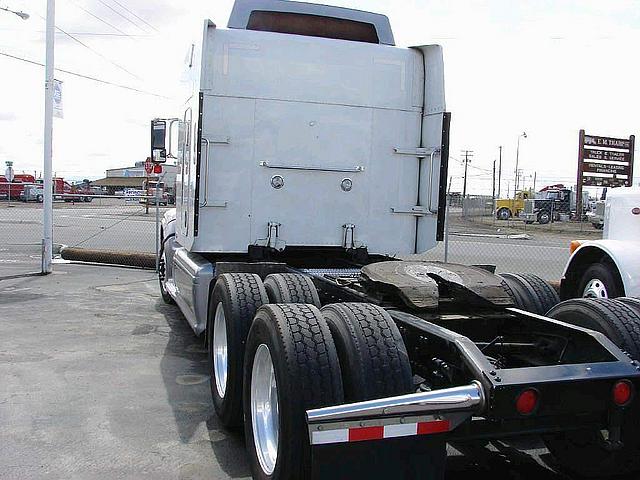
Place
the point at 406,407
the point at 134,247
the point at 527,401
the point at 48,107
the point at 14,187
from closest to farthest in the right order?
the point at 406,407, the point at 527,401, the point at 48,107, the point at 134,247, the point at 14,187

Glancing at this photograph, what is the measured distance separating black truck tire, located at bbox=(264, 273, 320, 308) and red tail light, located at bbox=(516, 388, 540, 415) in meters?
1.93

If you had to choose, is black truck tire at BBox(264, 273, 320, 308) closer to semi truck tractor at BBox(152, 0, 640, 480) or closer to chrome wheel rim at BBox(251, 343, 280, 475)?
semi truck tractor at BBox(152, 0, 640, 480)

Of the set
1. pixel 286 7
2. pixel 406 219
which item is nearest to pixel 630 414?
pixel 406 219

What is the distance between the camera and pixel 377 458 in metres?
3.08

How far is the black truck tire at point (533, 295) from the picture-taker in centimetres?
537

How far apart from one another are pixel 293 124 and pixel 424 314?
10.4 ft

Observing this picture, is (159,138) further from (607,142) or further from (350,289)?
(607,142)

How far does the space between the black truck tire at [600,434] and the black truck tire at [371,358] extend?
105 cm

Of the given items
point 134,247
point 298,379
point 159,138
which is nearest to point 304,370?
point 298,379

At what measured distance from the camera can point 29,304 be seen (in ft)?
31.8

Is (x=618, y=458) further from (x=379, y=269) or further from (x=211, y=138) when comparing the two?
(x=211, y=138)

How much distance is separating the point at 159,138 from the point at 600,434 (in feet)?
21.8

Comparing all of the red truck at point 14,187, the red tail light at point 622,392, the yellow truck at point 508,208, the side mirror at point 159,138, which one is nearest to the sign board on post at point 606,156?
the yellow truck at point 508,208

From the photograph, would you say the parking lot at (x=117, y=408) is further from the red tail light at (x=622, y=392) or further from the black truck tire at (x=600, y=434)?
the red tail light at (x=622, y=392)
